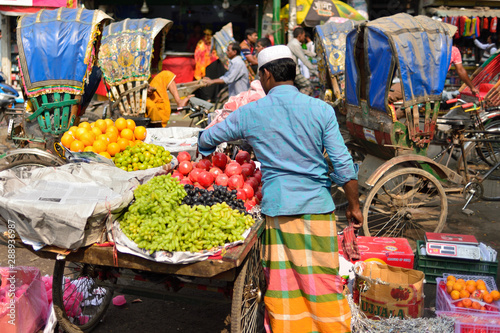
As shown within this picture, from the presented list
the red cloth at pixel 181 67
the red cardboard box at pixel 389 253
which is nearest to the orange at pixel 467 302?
the red cardboard box at pixel 389 253

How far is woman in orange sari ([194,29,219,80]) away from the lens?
527 inches

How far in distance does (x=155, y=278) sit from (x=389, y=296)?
159 cm

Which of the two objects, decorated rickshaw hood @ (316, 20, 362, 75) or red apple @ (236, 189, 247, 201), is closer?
red apple @ (236, 189, 247, 201)

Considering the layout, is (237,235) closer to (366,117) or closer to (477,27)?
(366,117)

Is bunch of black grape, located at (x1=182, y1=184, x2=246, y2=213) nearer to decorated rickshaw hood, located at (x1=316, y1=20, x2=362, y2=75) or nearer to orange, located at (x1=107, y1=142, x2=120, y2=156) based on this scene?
orange, located at (x1=107, y1=142, x2=120, y2=156)

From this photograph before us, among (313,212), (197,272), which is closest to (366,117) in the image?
(313,212)

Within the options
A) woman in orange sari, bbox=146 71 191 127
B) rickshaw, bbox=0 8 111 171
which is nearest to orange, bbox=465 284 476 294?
rickshaw, bbox=0 8 111 171

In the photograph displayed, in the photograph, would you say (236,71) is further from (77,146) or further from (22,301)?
(22,301)

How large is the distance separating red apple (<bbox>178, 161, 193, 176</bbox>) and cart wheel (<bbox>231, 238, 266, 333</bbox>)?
89 cm

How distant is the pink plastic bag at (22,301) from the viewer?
9.96 ft

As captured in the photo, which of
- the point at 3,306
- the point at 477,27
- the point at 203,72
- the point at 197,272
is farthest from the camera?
the point at 203,72

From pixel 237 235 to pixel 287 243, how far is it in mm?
335

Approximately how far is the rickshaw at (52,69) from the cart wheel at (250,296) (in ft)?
9.93

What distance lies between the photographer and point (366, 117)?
5.23 m
